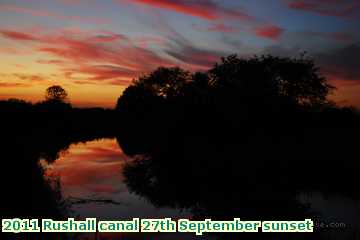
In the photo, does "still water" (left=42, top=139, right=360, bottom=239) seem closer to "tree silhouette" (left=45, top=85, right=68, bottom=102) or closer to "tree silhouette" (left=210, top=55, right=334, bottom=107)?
"tree silhouette" (left=210, top=55, right=334, bottom=107)

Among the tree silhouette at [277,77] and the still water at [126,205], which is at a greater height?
the tree silhouette at [277,77]

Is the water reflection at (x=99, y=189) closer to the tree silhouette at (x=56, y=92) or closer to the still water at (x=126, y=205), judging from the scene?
the still water at (x=126, y=205)

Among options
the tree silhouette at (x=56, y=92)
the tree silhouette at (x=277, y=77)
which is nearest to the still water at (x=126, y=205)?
the tree silhouette at (x=277, y=77)

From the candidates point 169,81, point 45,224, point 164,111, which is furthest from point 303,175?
point 169,81

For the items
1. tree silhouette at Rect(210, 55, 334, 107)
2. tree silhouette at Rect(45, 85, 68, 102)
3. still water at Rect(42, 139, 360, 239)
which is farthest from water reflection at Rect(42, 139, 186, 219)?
tree silhouette at Rect(45, 85, 68, 102)

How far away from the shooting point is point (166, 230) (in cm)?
1727

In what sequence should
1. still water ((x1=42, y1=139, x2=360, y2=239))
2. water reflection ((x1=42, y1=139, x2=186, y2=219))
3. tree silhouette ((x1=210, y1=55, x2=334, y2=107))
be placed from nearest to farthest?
still water ((x1=42, y1=139, x2=360, y2=239)) → water reflection ((x1=42, y1=139, x2=186, y2=219)) → tree silhouette ((x1=210, y1=55, x2=334, y2=107))

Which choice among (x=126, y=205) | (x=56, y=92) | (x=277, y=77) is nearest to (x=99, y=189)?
(x=126, y=205)

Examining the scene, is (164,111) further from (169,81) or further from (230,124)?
(230,124)

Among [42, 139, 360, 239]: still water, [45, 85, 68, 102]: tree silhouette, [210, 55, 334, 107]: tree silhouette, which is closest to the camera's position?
[42, 139, 360, 239]: still water

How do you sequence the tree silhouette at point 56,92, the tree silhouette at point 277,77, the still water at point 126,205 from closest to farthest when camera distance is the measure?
the still water at point 126,205, the tree silhouette at point 277,77, the tree silhouette at point 56,92

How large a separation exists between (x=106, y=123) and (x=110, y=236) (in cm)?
9796

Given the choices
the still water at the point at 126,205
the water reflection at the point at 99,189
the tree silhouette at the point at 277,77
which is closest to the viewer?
the still water at the point at 126,205

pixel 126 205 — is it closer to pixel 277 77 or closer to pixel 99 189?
pixel 99 189
